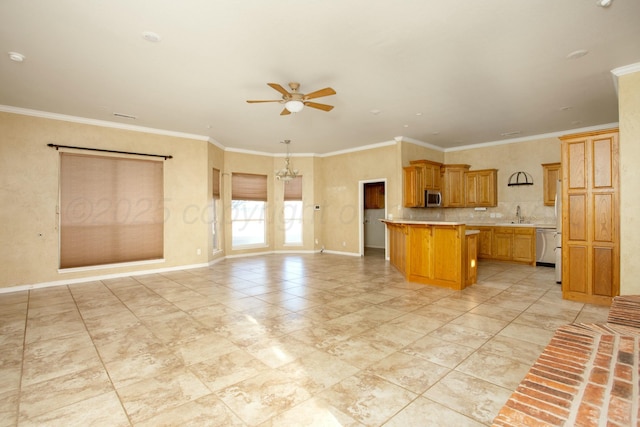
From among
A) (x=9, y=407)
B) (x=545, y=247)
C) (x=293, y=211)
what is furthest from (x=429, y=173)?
(x=9, y=407)

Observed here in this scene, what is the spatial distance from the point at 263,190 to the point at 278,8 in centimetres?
677

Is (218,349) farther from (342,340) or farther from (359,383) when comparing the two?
(359,383)

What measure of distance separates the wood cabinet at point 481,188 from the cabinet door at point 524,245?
3.50 ft

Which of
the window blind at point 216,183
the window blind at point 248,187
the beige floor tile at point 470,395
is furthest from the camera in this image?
the window blind at point 248,187

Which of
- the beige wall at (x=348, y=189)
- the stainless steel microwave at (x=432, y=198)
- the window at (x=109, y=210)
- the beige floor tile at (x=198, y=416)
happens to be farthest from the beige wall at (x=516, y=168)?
the beige floor tile at (x=198, y=416)

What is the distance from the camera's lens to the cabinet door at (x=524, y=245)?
7.20 m

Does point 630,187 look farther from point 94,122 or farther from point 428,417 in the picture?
point 94,122

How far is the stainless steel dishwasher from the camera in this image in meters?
6.98

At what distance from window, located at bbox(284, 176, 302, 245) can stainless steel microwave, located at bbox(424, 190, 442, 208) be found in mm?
3704

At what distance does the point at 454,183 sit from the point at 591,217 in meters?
4.32

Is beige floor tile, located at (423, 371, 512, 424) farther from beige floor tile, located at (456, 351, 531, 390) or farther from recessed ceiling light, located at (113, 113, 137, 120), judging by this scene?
recessed ceiling light, located at (113, 113, 137, 120)

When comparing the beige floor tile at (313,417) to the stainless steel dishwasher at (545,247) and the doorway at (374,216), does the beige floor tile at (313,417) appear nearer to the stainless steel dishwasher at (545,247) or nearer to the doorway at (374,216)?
the stainless steel dishwasher at (545,247)

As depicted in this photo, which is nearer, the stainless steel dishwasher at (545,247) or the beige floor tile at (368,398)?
the beige floor tile at (368,398)

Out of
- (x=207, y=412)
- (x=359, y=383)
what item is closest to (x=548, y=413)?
(x=359, y=383)
